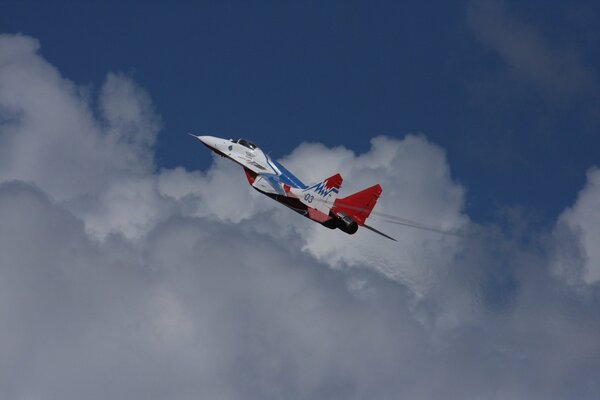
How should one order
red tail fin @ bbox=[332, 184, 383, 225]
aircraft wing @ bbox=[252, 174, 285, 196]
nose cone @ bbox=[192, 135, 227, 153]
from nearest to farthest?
red tail fin @ bbox=[332, 184, 383, 225] < aircraft wing @ bbox=[252, 174, 285, 196] < nose cone @ bbox=[192, 135, 227, 153]

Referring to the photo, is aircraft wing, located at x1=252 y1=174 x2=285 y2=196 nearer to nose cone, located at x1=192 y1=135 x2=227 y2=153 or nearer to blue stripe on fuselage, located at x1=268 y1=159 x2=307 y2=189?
blue stripe on fuselage, located at x1=268 y1=159 x2=307 y2=189

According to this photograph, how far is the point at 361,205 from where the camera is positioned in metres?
82.6

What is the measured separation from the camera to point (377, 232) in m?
81.1

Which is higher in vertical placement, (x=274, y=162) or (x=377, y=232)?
(x=274, y=162)

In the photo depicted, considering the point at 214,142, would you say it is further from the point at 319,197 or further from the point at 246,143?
the point at 319,197

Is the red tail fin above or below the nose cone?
below

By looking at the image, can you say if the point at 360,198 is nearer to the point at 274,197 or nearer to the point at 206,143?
the point at 274,197

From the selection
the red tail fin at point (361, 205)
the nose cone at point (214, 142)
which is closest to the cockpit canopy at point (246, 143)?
the nose cone at point (214, 142)

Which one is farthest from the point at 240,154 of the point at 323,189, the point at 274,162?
the point at 323,189

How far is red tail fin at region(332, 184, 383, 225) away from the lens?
82.6 m

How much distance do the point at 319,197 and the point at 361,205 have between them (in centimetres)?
305

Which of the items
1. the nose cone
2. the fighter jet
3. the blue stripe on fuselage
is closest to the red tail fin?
the fighter jet

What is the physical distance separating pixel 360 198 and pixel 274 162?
12.0 m

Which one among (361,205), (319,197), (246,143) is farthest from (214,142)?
(361,205)
